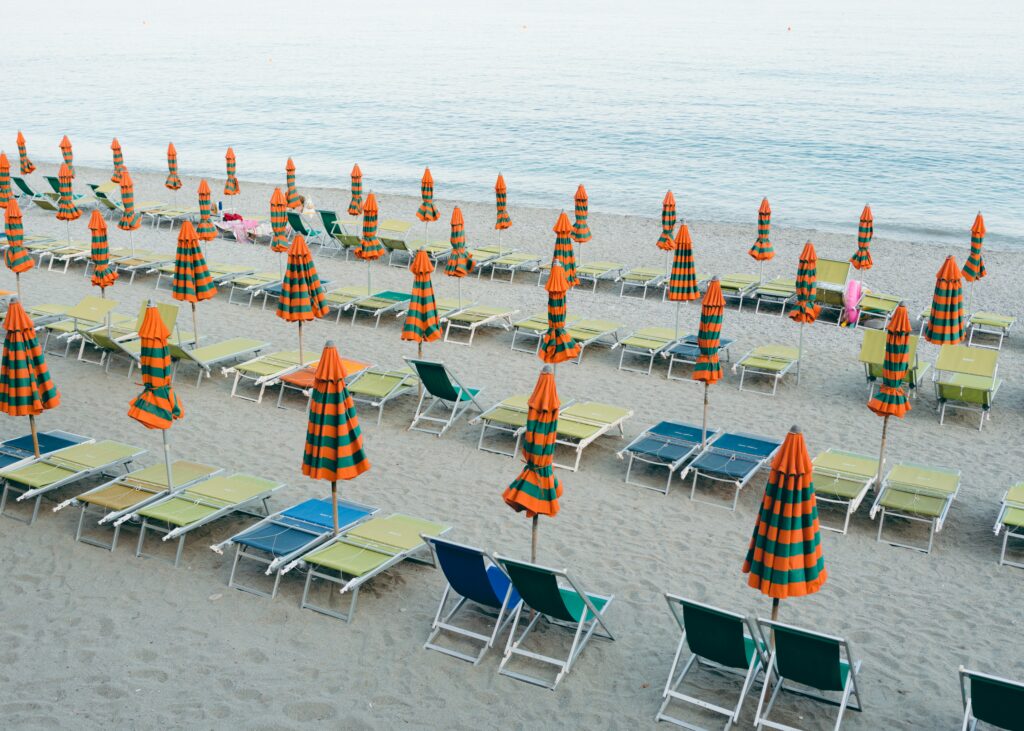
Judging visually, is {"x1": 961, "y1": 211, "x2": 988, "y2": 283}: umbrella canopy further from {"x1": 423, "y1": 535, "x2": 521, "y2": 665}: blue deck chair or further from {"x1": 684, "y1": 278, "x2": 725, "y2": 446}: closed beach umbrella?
{"x1": 423, "y1": 535, "x2": 521, "y2": 665}: blue deck chair

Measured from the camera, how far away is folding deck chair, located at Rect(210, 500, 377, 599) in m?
7.89

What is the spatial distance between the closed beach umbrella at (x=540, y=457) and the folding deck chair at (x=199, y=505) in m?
2.64

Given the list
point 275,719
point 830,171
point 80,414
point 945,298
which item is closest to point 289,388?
point 80,414

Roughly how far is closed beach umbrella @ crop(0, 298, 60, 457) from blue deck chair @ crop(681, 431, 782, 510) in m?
5.87

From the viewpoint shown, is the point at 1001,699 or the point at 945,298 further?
the point at 945,298

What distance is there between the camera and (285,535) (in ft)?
26.9

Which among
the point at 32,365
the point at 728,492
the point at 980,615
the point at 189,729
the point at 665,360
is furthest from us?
the point at 665,360

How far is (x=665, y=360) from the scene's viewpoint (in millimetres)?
13812

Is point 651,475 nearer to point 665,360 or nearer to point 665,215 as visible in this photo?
point 665,360

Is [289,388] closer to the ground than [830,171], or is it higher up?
closer to the ground

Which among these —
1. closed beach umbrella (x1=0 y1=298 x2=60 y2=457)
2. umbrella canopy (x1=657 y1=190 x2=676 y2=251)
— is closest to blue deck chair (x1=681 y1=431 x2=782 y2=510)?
closed beach umbrella (x1=0 y1=298 x2=60 y2=457)

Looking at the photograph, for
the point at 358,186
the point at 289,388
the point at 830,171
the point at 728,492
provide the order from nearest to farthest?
the point at 728,492
the point at 289,388
the point at 358,186
the point at 830,171

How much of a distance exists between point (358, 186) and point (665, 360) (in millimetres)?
9237

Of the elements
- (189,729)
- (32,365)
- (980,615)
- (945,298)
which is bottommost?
(189,729)
